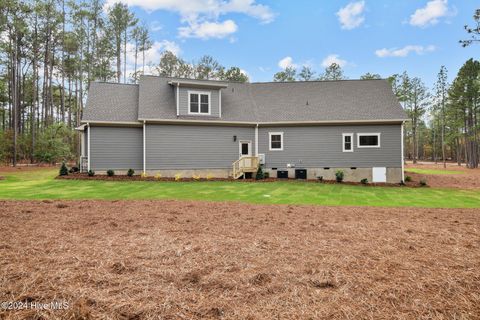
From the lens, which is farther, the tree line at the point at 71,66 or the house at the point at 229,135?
the tree line at the point at 71,66

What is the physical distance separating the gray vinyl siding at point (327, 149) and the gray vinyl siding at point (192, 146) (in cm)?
180

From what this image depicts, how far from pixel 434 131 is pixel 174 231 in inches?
2614

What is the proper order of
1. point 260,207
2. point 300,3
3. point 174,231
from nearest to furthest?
point 174,231 → point 260,207 → point 300,3

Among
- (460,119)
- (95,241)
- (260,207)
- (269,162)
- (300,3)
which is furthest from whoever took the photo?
(460,119)

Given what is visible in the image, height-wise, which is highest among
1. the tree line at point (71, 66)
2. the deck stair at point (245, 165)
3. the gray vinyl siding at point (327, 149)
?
the tree line at point (71, 66)

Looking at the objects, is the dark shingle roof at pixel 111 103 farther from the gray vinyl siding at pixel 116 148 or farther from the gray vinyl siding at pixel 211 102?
the gray vinyl siding at pixel 211 102

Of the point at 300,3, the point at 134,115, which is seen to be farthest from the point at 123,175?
the point at 300,3

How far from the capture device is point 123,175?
1598cm

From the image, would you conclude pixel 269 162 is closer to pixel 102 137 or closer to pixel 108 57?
pixel 102 137

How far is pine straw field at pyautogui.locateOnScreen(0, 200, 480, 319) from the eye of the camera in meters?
2.59

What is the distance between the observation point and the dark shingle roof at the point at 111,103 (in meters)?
16.1

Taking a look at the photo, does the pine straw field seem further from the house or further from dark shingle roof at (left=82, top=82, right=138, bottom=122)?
dark shingle roof at (left=82, top=82, right=138, bottom=122)

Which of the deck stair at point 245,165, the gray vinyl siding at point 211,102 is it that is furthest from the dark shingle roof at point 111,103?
the deck stair at point 245,165

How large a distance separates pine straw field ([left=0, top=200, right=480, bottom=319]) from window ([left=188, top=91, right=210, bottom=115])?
452 inches
